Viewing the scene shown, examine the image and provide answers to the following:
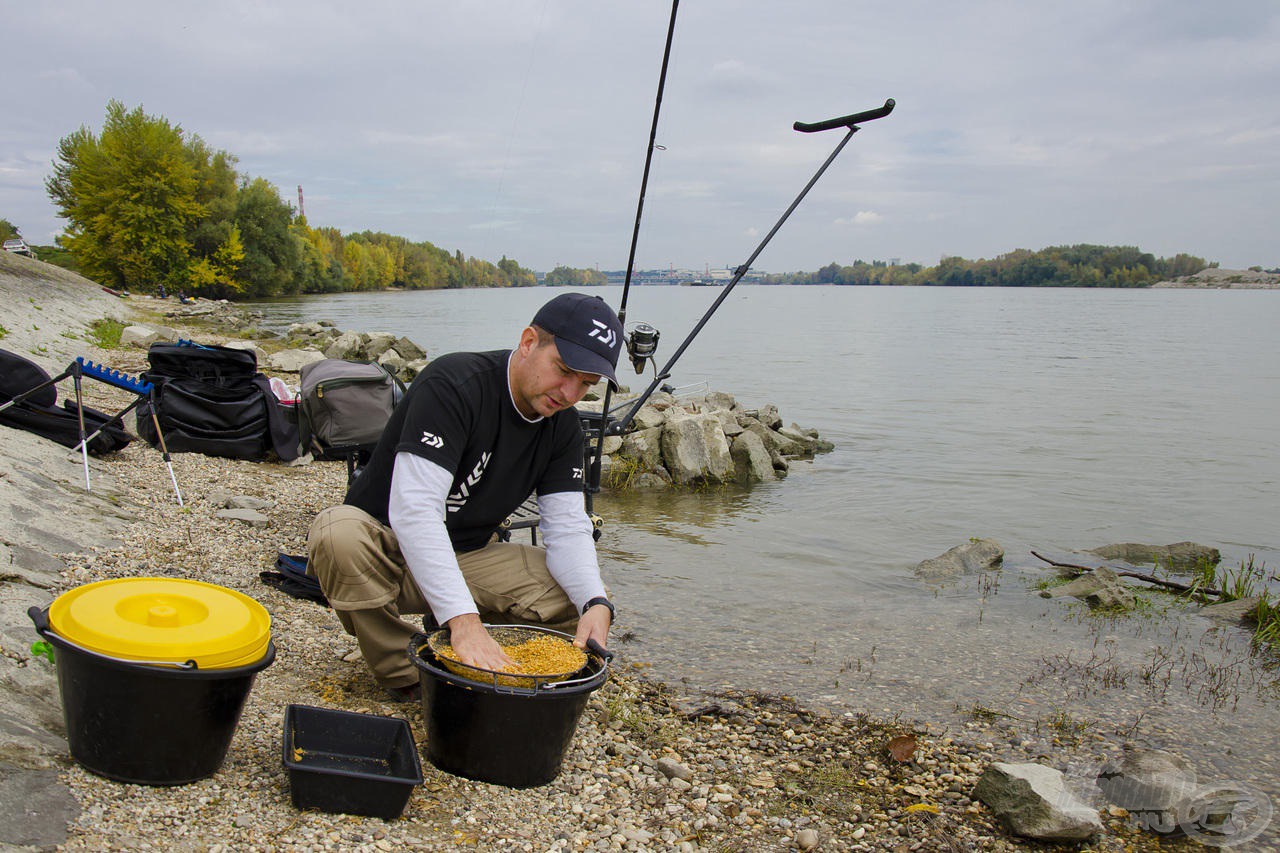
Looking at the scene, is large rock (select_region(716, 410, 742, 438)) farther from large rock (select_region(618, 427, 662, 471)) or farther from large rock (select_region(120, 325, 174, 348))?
large rock (select_region(120, 325, 174, 348))

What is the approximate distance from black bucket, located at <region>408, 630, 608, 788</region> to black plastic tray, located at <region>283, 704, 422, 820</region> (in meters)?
0.12

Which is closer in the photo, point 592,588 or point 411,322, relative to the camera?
point 592,588

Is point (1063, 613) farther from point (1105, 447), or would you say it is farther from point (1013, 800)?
point (1105, 447)

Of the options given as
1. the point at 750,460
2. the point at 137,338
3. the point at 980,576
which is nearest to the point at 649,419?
the point at 750,460

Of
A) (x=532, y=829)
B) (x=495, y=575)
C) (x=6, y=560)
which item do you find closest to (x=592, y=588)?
(x=495, y=575)

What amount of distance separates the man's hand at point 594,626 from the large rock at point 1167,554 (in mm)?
6337

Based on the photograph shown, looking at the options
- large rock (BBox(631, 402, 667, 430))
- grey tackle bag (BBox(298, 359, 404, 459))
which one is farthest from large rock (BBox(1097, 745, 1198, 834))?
large rock (BBox(631, 402, 667, 430))

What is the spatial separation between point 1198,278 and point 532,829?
142971mm

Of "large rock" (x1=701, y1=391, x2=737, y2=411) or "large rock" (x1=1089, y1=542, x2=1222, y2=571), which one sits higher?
"large rock" (x1=701, y1=391, x2=737, y2=411)

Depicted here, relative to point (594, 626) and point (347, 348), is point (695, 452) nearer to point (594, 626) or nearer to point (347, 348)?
point (594, 626)

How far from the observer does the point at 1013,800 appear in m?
3.09

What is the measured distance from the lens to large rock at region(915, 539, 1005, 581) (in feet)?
23.0

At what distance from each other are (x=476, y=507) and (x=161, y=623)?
112 cm

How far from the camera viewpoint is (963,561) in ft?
23.6
